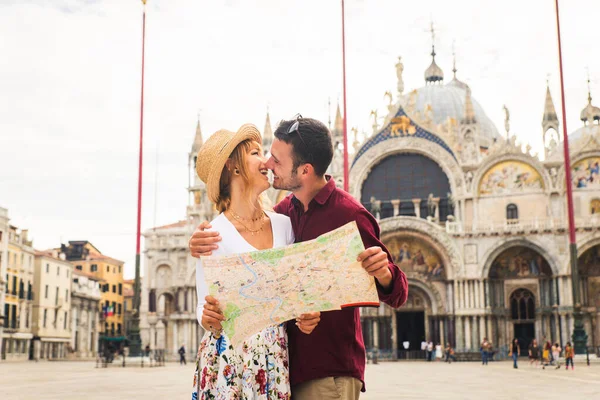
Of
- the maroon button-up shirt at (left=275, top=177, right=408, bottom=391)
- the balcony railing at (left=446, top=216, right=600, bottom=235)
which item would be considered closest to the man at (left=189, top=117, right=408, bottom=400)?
the maroon button-up shirt at (left=275, top=177, right=408, bottom=391)

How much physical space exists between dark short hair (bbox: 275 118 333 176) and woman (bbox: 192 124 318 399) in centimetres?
25

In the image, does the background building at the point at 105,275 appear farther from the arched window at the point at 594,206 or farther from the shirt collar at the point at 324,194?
the shirt collar at the point at 324,194

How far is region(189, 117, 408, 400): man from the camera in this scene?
147 inches

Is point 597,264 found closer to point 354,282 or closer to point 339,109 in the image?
point 339,109

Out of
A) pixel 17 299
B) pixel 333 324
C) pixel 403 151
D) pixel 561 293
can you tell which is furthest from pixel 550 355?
pixel 17 299

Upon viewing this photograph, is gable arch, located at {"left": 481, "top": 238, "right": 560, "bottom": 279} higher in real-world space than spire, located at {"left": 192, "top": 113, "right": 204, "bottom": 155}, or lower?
lower

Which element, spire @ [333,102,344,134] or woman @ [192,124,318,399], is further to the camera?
spire @ [333,102,344,134]

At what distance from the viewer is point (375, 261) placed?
347 cm

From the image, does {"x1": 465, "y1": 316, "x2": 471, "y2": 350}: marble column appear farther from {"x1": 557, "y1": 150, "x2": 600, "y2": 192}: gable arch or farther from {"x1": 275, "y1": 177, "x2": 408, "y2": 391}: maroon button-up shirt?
{"x1": 275, "y1": 177, "x2": 408, "y2": 391}: maroon button-up shirt

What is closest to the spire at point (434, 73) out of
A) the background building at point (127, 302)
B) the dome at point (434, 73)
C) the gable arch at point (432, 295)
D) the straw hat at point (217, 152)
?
the dome at point (434, 73)

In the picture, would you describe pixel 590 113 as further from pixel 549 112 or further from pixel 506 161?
pixel 506 161

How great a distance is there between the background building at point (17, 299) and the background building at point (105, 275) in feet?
47.0

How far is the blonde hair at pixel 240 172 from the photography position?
4.12 m

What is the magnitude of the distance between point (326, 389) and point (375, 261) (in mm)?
739
